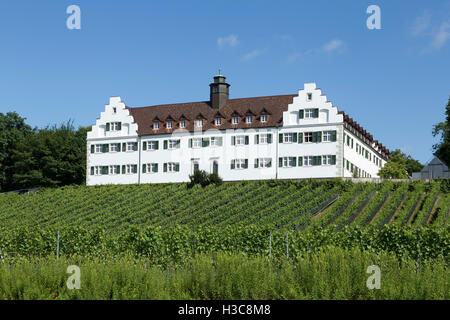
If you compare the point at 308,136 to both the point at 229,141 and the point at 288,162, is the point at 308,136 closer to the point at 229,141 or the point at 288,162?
the point at 288,162

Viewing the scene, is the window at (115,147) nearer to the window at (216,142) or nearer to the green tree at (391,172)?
the window at (216,142)

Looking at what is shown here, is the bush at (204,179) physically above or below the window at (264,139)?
below

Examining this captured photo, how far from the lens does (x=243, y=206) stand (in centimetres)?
5209

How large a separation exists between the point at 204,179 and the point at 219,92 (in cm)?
1338

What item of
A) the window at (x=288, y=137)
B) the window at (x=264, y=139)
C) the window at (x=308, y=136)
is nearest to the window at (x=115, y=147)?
the window at (x=264, y=139)

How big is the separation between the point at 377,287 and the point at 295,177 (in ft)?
154

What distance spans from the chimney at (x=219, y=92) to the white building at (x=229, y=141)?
0.36ft

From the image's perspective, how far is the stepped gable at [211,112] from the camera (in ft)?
220

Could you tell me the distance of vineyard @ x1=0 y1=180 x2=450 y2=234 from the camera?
45594mm

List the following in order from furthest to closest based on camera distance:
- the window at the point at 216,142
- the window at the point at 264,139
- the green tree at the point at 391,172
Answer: the green tree at the point at 391,172 → the window at the point at 216,142 → the window at the point at 264,139

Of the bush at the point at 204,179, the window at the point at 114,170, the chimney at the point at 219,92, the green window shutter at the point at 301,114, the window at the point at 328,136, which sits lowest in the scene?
the bush at the point at 204,179

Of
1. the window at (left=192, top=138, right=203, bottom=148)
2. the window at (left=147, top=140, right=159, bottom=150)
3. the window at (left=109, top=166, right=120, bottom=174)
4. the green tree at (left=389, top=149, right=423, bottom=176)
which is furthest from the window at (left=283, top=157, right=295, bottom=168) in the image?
the green tree at (left=389, top=149, right=423, bottom=176)
